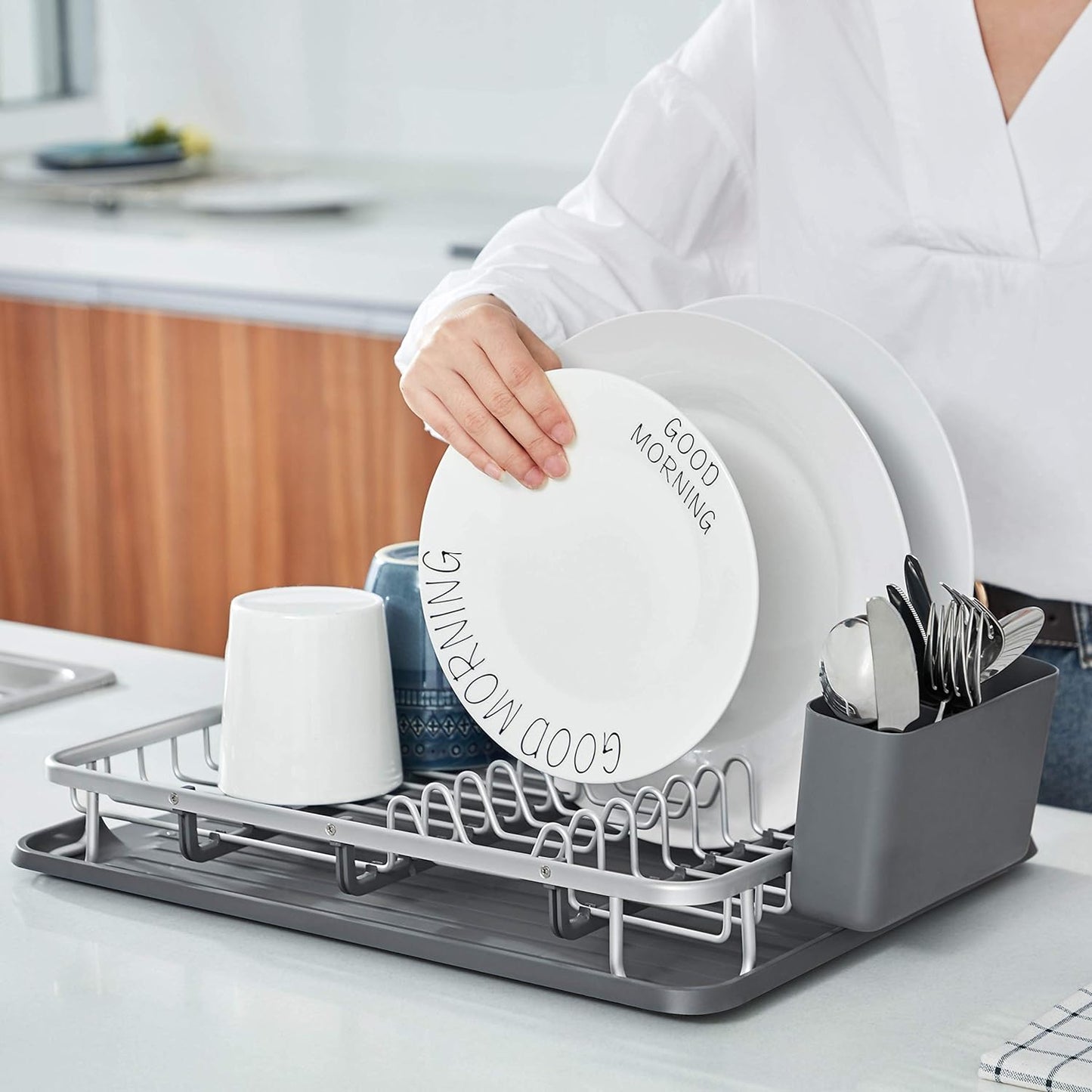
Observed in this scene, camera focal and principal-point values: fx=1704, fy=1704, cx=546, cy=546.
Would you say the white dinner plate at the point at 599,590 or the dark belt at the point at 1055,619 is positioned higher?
the white dinner plate at the point at 599,590

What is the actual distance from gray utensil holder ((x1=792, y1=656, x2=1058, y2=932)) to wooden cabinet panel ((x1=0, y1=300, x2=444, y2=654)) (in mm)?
1586

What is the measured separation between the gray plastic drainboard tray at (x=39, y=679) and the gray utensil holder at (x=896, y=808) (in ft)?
2.04

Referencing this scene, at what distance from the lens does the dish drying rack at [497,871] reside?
0.71m

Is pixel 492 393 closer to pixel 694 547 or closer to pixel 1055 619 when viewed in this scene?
pixel 694 547

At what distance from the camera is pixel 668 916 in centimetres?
78

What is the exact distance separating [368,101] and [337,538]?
994 mm

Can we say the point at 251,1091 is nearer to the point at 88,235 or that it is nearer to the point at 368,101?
the point at 88,235

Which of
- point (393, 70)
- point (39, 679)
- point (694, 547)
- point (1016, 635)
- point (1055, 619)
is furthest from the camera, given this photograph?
point (393, 70)

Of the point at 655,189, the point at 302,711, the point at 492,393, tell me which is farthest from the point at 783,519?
the point at 655,189

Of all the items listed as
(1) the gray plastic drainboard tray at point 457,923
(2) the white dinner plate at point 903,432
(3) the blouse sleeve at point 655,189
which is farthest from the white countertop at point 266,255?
(1) the gray plastic drainboard tray at point 457,923

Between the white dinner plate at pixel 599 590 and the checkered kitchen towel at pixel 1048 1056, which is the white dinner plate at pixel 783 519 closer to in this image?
the white dinner plate at pixel 599 590

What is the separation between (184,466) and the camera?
2.59 meters

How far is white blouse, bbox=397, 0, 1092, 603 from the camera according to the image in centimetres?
106

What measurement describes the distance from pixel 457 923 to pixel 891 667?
23 centimetres
